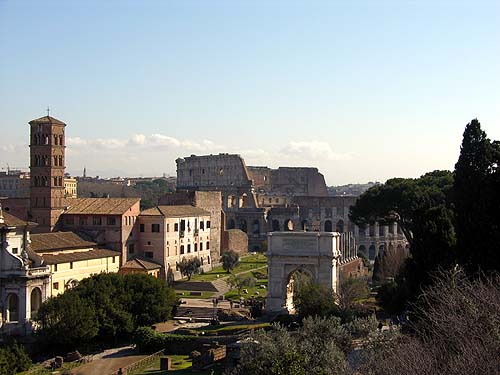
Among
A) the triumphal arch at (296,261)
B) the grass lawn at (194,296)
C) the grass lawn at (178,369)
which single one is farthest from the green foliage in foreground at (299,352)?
the grass lawn at (194,296)

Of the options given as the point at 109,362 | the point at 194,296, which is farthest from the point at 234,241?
the point at 109,362

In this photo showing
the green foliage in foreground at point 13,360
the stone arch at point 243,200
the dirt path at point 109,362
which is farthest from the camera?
the stone arch at point 243,200

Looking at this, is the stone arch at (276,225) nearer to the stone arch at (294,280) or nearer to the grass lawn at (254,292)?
the grass lawn at (254,292)

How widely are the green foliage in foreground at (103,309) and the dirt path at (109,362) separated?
117 centimetres

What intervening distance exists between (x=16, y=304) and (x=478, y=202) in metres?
25.4

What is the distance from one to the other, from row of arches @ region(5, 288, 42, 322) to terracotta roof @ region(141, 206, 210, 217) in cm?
1676

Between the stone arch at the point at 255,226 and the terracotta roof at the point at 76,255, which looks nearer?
the terracotta roof at the point at 76,255

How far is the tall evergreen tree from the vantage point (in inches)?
1207

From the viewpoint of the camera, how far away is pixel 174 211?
62.8 m

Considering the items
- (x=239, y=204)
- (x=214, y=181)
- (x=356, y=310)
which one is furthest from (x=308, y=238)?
(x=214, y=181)

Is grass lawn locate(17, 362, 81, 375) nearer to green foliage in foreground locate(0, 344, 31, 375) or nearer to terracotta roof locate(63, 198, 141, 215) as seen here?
green foliage in foreground locate(0, 344, 31, 375)

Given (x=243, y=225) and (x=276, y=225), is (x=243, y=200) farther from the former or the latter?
(x=276, y=225)

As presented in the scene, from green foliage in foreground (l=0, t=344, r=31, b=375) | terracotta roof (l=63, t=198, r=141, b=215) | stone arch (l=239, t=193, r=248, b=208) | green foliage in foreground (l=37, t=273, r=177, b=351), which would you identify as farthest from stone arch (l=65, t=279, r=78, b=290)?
stone arch (l=239, t=193, r=248, b=208)

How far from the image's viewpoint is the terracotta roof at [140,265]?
181 feet
